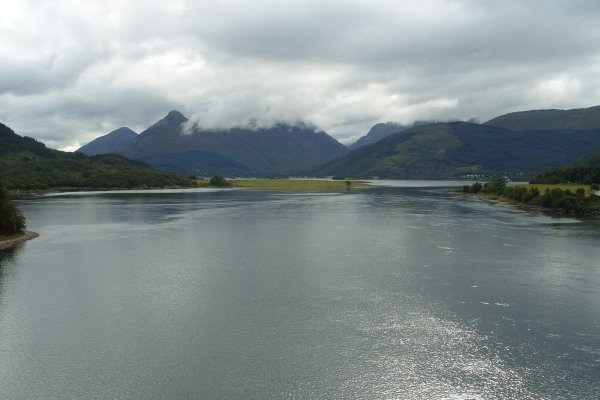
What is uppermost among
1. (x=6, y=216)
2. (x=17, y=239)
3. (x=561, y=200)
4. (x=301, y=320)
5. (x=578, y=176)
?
(x=578, y=176)

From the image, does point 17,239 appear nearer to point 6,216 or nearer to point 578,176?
point 6,216

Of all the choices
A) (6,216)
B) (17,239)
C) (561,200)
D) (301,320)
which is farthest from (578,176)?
(6,216)

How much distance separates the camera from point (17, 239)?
5762cm

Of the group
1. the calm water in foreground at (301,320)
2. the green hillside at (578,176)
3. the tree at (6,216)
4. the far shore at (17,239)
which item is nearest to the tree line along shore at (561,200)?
the green hillside at (578,176)

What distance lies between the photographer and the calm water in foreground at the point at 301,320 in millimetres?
20656

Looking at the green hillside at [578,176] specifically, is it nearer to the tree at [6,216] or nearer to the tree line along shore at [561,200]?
the tree line along shore at [561,200]

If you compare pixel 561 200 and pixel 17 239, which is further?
pixel 561 200

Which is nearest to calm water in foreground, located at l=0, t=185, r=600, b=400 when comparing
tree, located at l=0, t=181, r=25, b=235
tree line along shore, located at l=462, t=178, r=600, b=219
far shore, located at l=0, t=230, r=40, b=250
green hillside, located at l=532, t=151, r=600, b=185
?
far shore, located at l=0, t=230, r=40, b=250

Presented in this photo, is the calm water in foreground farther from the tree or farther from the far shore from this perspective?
the tree

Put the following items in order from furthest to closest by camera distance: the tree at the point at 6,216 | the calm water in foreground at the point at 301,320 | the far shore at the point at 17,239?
the tree at the point at 6,216 → the far shore at the point at 17,239 → the calm water in foreground at the point at 301,320

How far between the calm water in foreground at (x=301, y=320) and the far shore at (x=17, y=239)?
275cm

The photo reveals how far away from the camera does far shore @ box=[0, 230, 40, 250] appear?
5423 centimetres

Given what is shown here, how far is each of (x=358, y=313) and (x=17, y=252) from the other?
40.4m

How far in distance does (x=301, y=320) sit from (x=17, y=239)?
1781 inches
